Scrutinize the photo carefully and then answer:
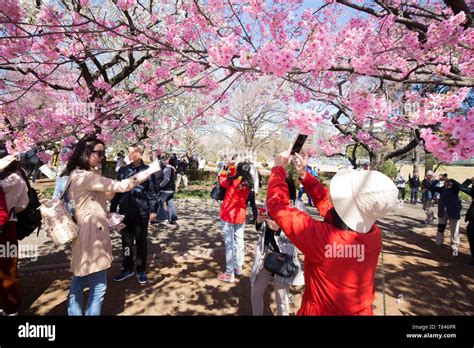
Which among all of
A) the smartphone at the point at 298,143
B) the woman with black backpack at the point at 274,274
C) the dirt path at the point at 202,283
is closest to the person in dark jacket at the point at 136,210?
the dirt path at the point at 202,283

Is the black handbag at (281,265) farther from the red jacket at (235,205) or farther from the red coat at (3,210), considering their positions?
the red coat at (3,210)

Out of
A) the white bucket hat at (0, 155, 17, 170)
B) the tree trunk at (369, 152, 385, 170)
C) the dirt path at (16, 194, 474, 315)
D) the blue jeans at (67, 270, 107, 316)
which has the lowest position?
the dirt path at (16, 194, 474, 315)

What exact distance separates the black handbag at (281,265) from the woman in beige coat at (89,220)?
4.61ft

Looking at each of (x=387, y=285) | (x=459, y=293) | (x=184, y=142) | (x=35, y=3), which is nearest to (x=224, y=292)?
(x=387, y=285)

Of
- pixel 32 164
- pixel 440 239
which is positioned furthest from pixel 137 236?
pixel 32 164

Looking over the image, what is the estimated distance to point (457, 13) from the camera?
9.67 feet

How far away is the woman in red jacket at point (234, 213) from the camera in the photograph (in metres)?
3.73

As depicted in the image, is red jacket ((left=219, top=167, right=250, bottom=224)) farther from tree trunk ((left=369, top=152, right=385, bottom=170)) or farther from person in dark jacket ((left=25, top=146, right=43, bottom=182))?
person in dark jacket ((left=25, top=146, right=43, bottom=182))

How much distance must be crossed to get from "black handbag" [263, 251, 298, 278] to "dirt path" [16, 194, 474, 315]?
3.99ft

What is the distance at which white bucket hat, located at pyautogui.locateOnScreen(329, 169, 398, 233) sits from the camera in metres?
1.35

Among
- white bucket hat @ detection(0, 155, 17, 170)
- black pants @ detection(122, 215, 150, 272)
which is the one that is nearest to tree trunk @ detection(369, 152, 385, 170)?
black pants @ detection(122, 215, 150, 272)

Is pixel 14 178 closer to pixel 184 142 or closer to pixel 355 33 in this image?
pixel 355 33

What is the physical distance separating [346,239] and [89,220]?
7.05 feet

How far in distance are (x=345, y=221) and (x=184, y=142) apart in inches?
1108
